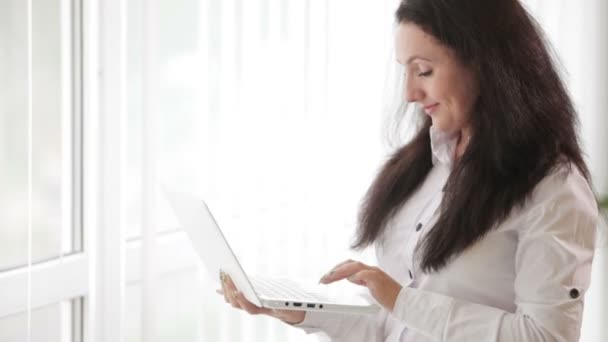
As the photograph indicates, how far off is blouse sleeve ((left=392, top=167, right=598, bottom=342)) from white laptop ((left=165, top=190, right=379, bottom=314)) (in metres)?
0.11

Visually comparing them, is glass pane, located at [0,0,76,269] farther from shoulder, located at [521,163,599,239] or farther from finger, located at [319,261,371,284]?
shoulder, located at [521,163,599,239]

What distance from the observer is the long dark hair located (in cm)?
163

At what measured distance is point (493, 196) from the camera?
1634 mm

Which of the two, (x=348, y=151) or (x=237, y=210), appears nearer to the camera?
(x=237, y=210)

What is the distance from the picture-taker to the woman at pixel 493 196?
1544mm

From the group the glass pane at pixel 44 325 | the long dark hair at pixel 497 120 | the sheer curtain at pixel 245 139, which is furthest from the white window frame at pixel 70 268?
the long dark hair at pixel 497 120

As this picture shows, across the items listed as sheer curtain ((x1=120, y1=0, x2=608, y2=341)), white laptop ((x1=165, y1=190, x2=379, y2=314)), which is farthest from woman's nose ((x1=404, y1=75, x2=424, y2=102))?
sheer curtain ((x1=120, y1=0, x2=608, y2=341))

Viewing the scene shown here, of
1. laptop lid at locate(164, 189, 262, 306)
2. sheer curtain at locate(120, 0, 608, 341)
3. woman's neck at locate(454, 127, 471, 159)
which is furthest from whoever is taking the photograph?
sheer curtain at locate(120, 0, 608, 341)

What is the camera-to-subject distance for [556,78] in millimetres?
1697

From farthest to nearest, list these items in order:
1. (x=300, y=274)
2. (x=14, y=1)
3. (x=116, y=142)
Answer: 1. (x=300, y=274)
2. (x=116, y=142)
3. (x=14, y=1)

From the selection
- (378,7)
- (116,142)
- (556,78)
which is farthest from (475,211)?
(378,7)

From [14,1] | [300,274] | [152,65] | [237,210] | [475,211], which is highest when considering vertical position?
[14,1]

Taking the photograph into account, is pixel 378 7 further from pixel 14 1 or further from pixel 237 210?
pixel 14 1

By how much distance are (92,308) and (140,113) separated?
45cm
